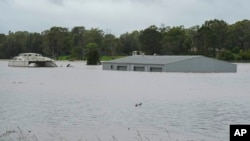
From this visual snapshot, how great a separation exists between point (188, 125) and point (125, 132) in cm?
425

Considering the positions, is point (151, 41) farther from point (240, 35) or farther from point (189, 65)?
point (189, 65)

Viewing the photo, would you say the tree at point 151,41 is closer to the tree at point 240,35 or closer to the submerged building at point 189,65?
the tree at point 240,35

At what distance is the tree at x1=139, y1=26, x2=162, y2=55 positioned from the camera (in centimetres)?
18425

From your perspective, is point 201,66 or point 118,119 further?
point 201,66

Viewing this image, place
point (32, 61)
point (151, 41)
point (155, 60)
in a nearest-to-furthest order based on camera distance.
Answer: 1. point (155, 60)
2. point (32, 61)
3. point (151, 41)

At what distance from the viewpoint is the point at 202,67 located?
113 meters

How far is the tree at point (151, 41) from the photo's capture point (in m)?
184

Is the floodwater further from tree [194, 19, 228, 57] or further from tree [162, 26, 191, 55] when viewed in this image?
tree [194, 19, 228, 57]

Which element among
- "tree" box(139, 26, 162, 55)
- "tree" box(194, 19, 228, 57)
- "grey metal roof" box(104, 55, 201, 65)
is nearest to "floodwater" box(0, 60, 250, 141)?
"grey metal roof" box(104, 55, 201, 65)

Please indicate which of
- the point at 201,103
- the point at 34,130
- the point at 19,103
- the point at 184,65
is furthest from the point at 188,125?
the point at 184,65

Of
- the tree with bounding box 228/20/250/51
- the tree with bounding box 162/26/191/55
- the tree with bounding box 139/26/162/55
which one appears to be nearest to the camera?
the tree with bounding box 162/26/191/55

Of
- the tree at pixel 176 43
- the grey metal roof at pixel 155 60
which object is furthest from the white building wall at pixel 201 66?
the tree at pixel 176 43

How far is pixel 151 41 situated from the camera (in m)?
184

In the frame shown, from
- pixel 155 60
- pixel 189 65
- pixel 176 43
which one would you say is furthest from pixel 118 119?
pixel 176 43
